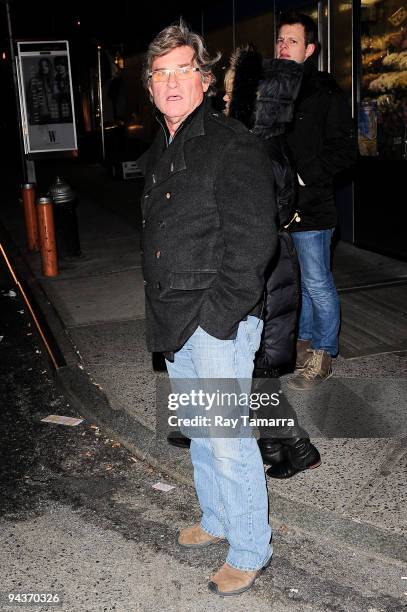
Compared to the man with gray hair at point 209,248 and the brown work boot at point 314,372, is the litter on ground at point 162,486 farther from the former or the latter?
the brown work boot at point 314,372

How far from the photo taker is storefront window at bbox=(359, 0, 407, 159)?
8.09 meters

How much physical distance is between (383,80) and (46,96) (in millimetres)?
6692

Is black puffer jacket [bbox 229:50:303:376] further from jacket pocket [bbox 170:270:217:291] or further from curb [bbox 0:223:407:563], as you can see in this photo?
curb [bbox 0:223:407:563]

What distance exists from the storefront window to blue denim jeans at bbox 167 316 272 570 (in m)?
5.97

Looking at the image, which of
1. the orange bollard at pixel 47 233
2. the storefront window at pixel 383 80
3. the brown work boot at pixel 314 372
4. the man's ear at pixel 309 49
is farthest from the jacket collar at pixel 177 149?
the storefront window at pixel 383 80

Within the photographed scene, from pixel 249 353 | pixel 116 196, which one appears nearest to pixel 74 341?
pixel 249 353

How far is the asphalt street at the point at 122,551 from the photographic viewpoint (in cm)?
312

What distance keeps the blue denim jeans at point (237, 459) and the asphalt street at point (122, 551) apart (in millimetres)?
242

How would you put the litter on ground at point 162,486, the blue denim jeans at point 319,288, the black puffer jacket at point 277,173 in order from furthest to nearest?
the blue denim jeans at point 319,288 → the litter on ground at point 162,486 → the black puffer jacket at point 277,173

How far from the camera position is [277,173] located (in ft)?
11.5

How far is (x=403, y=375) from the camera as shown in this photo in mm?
5207

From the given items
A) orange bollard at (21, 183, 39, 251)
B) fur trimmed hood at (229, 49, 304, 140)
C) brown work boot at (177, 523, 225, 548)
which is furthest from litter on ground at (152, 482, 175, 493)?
orange bollard at (21, 183, 39, 251)

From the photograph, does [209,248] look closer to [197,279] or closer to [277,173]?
[197,279]

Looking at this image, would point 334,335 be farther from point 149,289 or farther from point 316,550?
point 149,289
